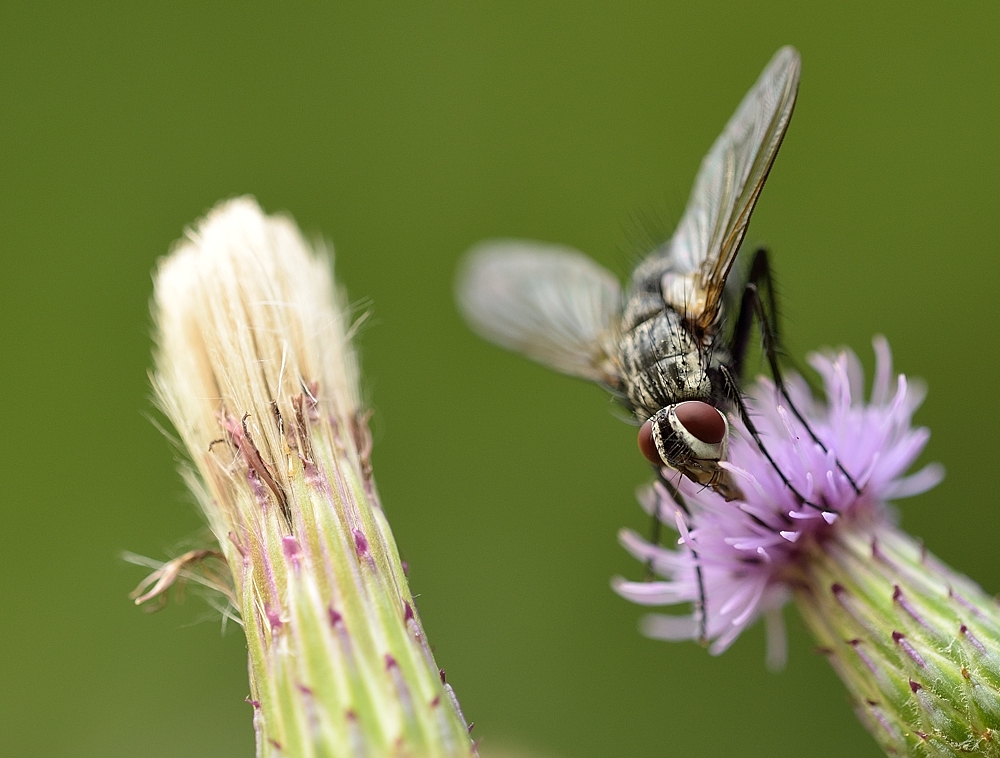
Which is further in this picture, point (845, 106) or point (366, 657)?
point (845, 106)

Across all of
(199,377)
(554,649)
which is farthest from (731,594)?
(554,649)

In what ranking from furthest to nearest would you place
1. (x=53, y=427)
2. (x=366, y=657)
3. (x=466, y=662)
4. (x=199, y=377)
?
1. (x=53, y=427)
2. (x=466, y=662)
3. (x=199, y=377)
4. (x=366, y=657)

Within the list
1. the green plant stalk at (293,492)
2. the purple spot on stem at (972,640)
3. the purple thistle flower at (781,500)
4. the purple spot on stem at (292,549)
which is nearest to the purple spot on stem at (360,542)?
the green plant stalk at (293,492)

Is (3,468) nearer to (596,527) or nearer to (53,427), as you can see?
(53,427)

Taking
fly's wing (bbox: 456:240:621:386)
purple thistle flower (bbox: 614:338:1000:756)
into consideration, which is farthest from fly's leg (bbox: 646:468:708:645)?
fly's wing (bbox: 456:240:621:386)

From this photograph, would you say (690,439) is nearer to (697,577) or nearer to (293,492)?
(697,577)

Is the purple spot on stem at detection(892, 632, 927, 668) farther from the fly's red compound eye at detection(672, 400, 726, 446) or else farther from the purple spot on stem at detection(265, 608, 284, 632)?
the purple spot on stem at detection(265, 608, 284, 632)
